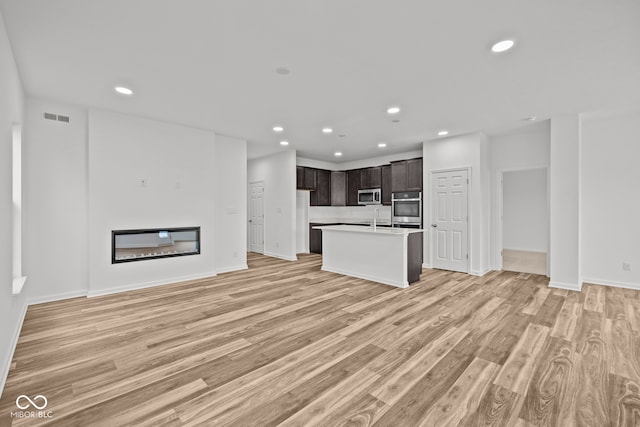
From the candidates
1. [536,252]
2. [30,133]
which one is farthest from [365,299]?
[536,252]

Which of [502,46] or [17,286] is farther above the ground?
[502,46]

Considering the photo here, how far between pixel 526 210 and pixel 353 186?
521 cm

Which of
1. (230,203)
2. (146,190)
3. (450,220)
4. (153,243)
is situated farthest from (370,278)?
(146,190)

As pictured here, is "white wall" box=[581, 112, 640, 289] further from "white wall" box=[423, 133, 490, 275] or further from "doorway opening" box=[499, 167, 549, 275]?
"doorway opening" box=[499, 167, 549, 275]

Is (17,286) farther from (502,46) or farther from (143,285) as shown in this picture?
(502,46)

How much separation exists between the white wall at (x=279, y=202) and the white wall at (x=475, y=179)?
3565 millimetres

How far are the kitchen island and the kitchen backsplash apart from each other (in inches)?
110

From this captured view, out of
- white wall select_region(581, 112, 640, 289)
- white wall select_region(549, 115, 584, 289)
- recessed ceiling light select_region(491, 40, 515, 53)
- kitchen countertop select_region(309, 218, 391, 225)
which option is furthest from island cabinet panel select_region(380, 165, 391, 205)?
recessed ceiling light select_region(491, 40, 515, 53)

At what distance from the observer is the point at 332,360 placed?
2.45m

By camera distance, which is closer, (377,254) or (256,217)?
(377,254)

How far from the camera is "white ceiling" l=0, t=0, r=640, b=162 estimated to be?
217cm

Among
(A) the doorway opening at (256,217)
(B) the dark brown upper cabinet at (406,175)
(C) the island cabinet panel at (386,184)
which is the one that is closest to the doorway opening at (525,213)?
(B) the dark brown upper cabinet at (406,175)

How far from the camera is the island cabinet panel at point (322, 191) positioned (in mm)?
8570

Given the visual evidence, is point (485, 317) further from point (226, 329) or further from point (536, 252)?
point (536, 252)
